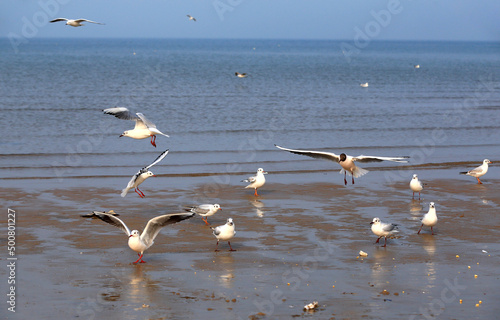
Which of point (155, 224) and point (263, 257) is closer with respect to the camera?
point (155, 224)

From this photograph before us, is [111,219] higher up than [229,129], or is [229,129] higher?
[229,129]

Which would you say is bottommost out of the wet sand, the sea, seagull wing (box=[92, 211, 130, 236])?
the wet sand

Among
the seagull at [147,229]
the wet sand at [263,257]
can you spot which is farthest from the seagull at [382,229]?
the seagull at [147,229]

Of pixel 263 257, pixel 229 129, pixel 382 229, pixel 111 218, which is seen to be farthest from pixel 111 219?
pixel 229 129

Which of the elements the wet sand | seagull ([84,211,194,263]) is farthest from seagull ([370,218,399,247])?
seagull ([84,211,194,263])

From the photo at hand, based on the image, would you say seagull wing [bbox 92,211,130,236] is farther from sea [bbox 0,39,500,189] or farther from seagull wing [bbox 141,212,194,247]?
sea [bbox 0,39,500,189]

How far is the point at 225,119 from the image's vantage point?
35.3 meters

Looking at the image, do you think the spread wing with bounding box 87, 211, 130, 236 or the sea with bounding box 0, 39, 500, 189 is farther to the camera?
the sea with bounding box 0, 39, 500, 189

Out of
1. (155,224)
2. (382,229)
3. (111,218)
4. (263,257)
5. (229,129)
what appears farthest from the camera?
(229,129)

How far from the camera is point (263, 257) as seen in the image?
41.2 ft

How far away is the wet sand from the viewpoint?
1006cm

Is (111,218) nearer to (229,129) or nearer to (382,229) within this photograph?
(382,229)

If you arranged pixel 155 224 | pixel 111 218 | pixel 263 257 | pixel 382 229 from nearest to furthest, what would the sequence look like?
pixel 111 218 < pixel 155 224 < pixel 263 257 < pixel 382 229

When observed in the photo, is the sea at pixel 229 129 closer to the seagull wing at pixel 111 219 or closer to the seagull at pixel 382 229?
the seagull wing at pixel 111 219
